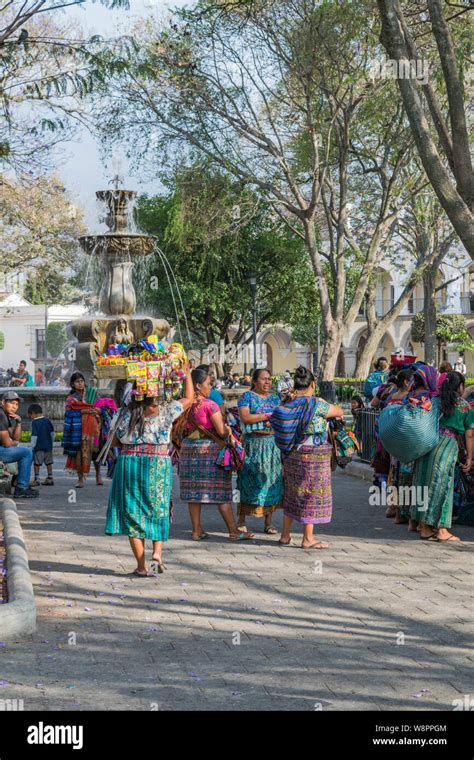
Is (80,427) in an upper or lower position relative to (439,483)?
upper

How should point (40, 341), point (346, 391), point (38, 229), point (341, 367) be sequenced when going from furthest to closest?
point (40, 341)
point (341, 367)
point (38, 229)
point (346, 391)

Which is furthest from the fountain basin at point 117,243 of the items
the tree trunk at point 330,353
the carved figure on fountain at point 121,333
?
the tree trunk at point 330,353

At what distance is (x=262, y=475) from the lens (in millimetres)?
10242

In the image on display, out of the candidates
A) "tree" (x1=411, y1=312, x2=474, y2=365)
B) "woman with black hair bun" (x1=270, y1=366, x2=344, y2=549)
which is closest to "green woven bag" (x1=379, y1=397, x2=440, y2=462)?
"woman with black hair bun" (x1=270, y1=366, x2=344, y2=549)

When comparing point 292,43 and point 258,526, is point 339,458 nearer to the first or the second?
point 258,526

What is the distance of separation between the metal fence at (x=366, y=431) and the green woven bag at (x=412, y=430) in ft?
16.8

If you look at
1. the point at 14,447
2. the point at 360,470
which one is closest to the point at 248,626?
the point at 14,447

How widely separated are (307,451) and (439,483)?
1297 millimetres

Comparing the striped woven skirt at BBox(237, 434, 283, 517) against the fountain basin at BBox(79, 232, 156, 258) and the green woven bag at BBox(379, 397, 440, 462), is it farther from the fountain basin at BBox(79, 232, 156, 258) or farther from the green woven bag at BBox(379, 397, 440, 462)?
the fountain basin at BBox(79, 232, 156, 258)

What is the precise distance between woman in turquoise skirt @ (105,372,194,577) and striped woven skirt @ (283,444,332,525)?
5.67ft

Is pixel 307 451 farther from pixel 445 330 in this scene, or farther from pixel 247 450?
pixel 445 330

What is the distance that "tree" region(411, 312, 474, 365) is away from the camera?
4838 cm
